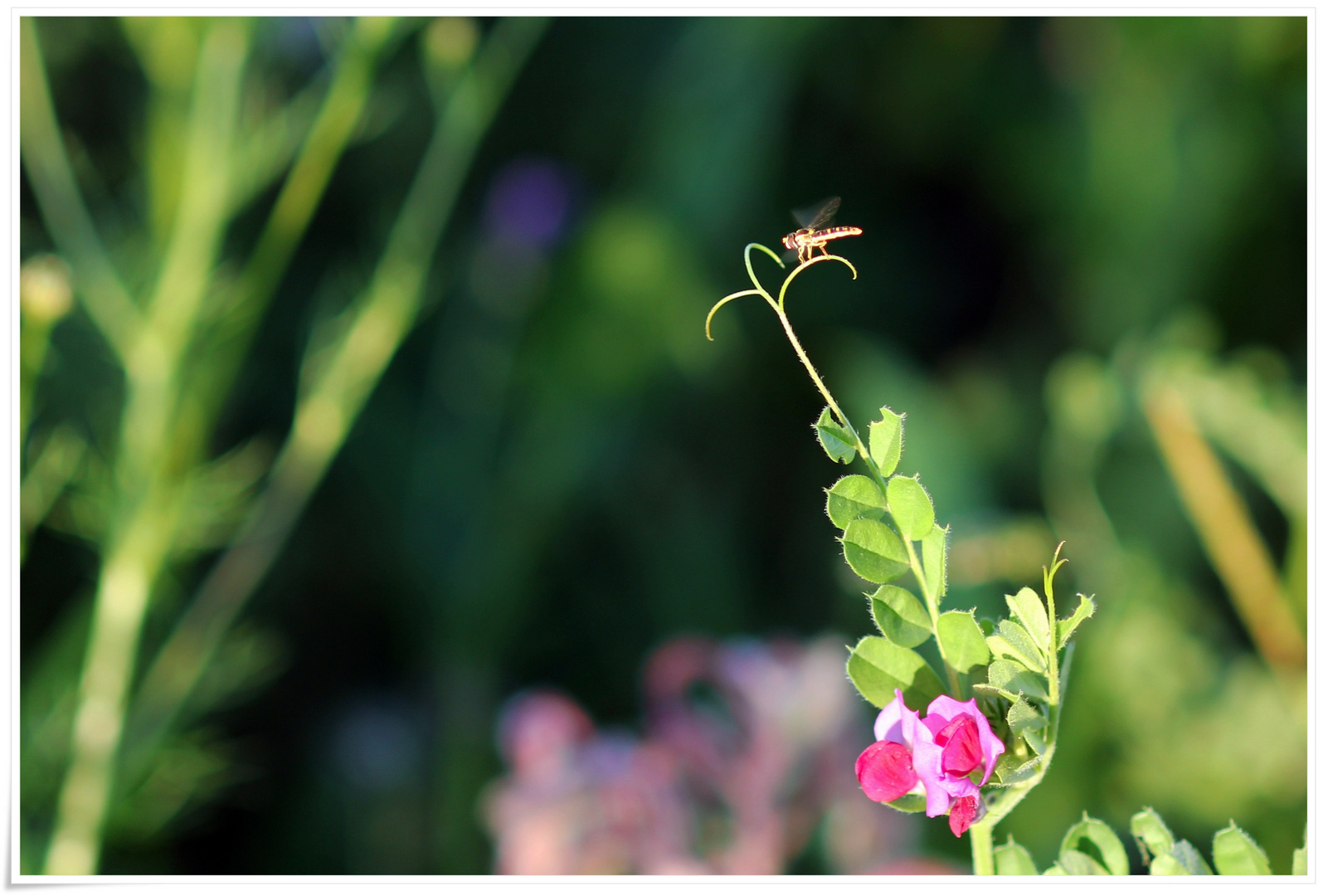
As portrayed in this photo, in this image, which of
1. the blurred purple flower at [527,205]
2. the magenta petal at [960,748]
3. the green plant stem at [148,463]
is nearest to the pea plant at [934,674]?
the magenta petal at [960,748]

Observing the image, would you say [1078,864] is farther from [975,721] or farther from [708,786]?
[708,786]

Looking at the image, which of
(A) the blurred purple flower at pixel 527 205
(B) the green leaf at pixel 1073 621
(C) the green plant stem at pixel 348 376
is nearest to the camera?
(B) the green leaf at pixel 1073 621

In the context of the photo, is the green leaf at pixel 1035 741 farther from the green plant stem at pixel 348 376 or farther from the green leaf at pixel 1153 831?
the green plant stem at pixel 348 376

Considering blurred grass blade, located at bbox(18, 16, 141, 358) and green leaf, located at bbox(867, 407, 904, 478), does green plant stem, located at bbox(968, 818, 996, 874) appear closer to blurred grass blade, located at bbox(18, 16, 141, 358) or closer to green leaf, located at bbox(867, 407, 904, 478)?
green leaf, located at bbox(867, 407, 904, 478)

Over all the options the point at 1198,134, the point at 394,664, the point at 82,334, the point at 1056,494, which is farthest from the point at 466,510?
the point at 1198,134

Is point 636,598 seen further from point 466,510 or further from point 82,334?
point 82,334

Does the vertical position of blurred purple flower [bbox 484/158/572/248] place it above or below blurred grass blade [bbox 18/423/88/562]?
above

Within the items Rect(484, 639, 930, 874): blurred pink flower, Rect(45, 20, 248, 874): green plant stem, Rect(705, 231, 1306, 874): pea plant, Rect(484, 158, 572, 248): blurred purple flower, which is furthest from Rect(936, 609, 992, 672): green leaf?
Rect(484, 158, 572, 248): blurred purple flower

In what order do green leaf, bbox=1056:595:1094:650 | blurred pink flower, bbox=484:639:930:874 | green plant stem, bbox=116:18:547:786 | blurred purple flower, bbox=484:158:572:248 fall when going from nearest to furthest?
green leaf, bbox=1056:595:1094:650 < blurred pink flower, bbox=484:639:930:874 < green plant stem, bbox=116:18:547:786 < blurred purple flower, bbox=484:158:572:248
